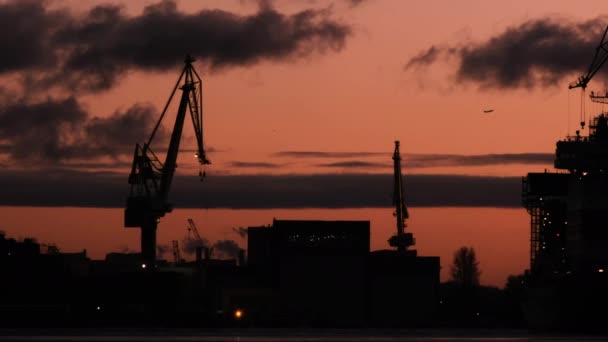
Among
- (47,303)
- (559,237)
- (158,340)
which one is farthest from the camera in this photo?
(47,303)

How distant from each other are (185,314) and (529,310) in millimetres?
53217

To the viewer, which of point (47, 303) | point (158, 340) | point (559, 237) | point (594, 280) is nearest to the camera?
point (158, 340)

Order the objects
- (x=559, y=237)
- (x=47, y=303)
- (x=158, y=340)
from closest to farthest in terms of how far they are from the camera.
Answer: (x=158, y=340), (x=559, y=237), (x=47, y=303)

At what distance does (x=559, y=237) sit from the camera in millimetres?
163500

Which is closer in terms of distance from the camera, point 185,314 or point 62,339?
point 62,339

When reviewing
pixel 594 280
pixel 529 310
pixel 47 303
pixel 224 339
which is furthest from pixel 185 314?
pixel 224 339

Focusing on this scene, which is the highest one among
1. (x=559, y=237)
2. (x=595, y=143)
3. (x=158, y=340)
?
(x=595, y=143)

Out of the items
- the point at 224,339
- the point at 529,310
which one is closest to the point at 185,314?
the point at 529,310

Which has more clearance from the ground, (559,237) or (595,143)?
(595,143)

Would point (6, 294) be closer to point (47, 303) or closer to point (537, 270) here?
point (47, 303)

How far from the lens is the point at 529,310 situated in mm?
166000

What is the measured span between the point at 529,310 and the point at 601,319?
15.8m

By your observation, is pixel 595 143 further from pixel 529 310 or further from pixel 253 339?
pixel 253 339

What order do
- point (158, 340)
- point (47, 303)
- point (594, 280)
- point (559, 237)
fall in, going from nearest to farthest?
1. point (158, 340)
2. point (594, 280)
3. point (559, 237)
4. point (47, 303)
